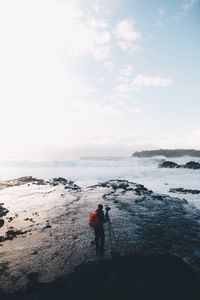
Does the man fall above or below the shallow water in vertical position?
above

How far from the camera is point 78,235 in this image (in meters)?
18.9

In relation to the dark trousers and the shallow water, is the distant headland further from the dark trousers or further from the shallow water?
the dark trousers

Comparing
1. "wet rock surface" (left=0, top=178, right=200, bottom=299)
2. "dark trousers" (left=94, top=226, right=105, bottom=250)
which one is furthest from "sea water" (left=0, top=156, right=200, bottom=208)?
"dark trousers" (left=94, top=226, right=105, bottom=250)

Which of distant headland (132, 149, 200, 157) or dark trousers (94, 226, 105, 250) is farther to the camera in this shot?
distant headland (132, 149, 200, 157)

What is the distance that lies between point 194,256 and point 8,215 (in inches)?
669

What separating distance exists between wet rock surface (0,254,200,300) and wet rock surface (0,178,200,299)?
0.62 ft

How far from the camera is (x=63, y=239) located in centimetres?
1811

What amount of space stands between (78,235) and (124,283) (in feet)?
26.9

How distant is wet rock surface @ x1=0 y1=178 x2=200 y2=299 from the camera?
13.5 meters

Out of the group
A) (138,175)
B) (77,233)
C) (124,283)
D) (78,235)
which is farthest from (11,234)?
(138,175)

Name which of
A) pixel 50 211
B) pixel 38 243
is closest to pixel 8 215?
pixel 50 211

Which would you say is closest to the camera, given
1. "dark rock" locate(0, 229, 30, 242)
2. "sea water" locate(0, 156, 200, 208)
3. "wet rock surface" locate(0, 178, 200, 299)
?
"wet rock surface" locate(0, 178, 200, 299)

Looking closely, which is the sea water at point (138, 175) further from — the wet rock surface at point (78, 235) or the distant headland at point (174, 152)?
the distant headland at point (174, 152)

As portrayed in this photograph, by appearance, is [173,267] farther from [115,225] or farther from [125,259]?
[115,225]
